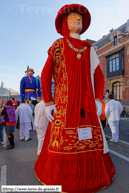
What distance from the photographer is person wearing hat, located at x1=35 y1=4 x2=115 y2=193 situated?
192 cm

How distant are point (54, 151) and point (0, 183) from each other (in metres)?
1.22

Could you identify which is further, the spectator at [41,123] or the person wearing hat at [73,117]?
the spectator at [41,123]

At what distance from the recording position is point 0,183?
2.33 m

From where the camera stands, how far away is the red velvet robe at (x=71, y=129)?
1912mm

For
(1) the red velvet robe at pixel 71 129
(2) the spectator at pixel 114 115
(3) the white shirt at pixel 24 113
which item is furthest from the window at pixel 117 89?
(1) the red velvet robe at pixel 71 129

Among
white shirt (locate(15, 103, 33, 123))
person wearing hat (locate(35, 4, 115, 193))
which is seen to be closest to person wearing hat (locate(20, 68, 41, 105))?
white shirt (locate(15, 103, 33, 123))

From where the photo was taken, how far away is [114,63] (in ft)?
63.5

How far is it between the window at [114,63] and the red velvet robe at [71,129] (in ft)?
60.0

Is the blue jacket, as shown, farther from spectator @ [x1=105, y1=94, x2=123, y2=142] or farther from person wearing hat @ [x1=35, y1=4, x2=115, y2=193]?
person wearing hat @ [x1=35, y1=4, x2=115, y2=193]

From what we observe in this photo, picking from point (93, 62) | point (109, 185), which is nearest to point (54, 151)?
point (109, 185)

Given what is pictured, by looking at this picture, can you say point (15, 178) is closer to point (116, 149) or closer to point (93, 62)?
point (93, 62)

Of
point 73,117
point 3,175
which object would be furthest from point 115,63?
point 3,175

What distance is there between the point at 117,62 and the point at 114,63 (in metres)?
0.60

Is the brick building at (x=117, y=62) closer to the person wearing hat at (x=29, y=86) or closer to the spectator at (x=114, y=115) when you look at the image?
the spectator at (x=114, y=115)
